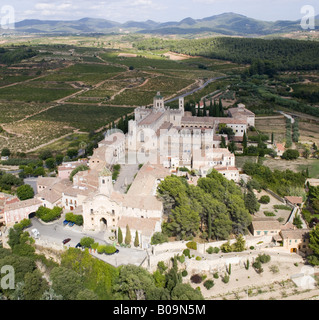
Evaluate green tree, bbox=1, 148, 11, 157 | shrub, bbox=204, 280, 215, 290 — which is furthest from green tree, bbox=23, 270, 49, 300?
green tree, bbox=1, 148, 11, 157

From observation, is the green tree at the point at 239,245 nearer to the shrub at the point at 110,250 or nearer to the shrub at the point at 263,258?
the shrub at the point at 263,258

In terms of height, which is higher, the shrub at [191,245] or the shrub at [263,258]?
the shrub at [191,245]

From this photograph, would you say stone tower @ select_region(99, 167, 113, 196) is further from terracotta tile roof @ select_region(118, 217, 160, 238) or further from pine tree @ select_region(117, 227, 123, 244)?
pine tree @ select_region(117, 227, 123, 244)

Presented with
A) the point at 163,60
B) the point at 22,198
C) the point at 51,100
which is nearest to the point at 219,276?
the point at 22,198

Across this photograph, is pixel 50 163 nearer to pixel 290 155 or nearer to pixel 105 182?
pixel 105 182

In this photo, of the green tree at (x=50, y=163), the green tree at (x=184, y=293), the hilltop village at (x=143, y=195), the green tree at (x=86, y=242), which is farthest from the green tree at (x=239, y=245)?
the green tree at (x=50, y=163)

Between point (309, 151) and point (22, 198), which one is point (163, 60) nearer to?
point (309, 151)
